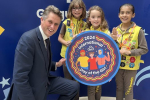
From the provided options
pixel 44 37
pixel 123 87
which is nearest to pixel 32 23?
pixel 44 37

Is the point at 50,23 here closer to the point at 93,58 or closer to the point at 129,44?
the point at 93,58

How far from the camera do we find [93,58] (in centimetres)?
228

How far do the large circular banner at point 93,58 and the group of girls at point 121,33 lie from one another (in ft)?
0.36

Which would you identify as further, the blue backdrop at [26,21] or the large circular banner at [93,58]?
the blue backdrop at [26,21]

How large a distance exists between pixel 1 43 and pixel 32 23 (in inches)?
21.9

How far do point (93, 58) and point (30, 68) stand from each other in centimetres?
92

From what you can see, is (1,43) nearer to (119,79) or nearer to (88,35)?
(88,35)

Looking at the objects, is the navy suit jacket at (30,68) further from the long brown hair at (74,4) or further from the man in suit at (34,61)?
the long brown hair at (74,4)

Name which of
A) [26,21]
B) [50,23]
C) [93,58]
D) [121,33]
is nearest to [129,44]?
[121,33]

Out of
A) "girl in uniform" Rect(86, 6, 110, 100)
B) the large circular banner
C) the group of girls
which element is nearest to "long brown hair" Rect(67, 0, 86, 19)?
the group of girls

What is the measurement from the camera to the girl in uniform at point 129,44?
221 centimetres

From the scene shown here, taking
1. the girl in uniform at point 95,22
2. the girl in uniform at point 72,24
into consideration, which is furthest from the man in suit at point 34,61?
the girl in uniform at point 95,22

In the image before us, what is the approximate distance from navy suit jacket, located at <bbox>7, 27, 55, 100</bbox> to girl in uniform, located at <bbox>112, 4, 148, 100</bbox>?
103cm

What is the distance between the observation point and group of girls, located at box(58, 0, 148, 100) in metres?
2.22
